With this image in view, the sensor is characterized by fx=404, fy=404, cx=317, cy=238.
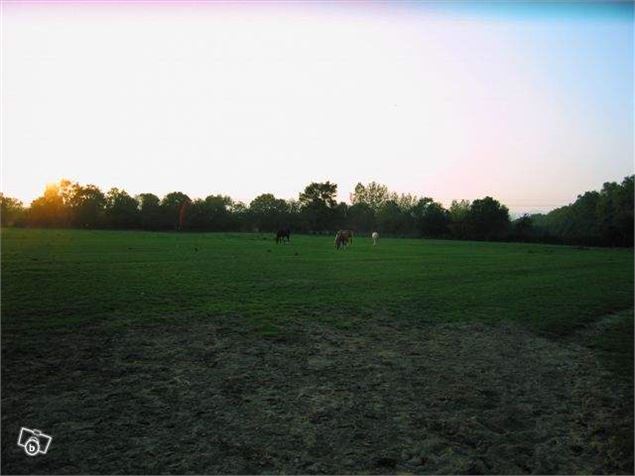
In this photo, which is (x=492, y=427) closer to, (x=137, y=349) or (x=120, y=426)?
(x=120, y=426)

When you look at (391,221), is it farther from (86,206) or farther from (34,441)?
(34,441)

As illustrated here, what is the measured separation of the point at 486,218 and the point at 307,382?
100000 mm

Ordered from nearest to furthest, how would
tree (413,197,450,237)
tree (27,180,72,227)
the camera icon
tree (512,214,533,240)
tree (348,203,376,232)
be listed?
the camera icon, tree (512,214,533,240), tree (27,180,72,227), tree (413,197,450,237), tree (348,203,376,232)

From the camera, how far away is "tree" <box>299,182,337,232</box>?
4545 inches

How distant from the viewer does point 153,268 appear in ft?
61.0

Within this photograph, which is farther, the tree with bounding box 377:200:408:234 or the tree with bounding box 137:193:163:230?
the tree with bounding box 377:200:408:234

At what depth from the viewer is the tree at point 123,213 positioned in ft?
309

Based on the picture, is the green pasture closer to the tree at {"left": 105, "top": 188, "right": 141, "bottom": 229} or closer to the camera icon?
the camera icon

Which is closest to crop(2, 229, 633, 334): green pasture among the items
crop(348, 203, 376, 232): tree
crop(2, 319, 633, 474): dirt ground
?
crop(2, 319, 633, 474): dirt ground

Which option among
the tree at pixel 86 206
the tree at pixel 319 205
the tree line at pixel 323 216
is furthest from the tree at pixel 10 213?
the tree at pixel 319 205

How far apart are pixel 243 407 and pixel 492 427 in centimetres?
334

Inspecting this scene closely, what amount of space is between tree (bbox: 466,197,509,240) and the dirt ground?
9069cm

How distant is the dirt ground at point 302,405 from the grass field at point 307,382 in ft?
0.08

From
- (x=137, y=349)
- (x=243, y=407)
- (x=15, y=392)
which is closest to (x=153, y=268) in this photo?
(x=137, y=349)
